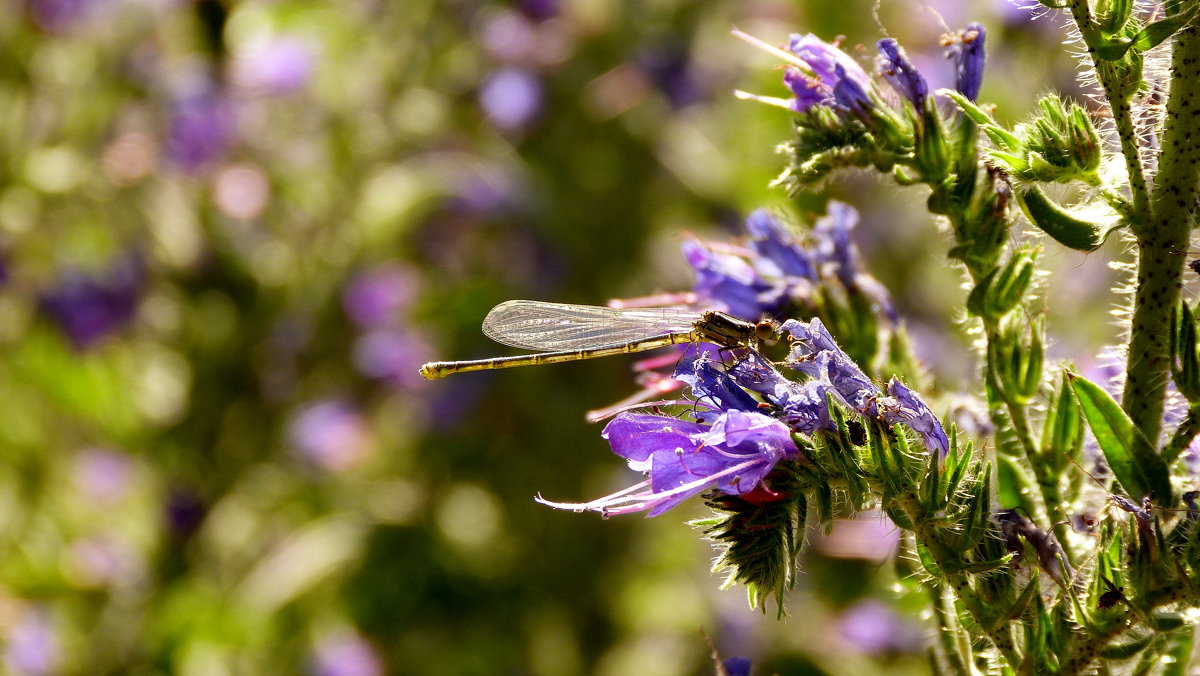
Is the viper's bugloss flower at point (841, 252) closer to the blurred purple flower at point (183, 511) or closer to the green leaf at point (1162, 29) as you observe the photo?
the green leaf at point (1162, 29)

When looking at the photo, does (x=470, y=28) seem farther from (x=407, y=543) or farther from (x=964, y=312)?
(x=964, y=312)

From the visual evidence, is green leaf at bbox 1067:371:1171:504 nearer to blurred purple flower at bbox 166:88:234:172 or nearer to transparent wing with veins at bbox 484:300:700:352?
transparent wing with veins at bbox 484:300:700:352

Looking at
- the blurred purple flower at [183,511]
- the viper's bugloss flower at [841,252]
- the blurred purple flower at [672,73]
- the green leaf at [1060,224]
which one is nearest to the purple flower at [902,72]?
the green leaf at [1060,224]

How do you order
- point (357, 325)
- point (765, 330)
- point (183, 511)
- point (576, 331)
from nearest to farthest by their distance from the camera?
point (765, 330) → point (576, 331) → point (183, 511) → point (357, 325)

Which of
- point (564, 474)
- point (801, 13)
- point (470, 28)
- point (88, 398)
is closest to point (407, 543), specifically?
point (564, 474)

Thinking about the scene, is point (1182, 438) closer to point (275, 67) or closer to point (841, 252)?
point (841, 252)

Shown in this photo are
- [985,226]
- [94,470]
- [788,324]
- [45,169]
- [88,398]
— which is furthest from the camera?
[94,470]

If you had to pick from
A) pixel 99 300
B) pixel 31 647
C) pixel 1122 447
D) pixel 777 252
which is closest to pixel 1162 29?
pixel 1122 447
